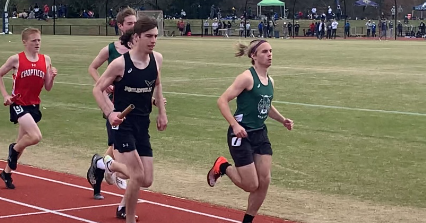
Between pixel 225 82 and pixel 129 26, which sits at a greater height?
pixel 129 26

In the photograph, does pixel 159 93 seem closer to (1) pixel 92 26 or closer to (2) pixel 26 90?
(2) pixel 26 90

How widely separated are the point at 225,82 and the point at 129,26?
17.0 metres

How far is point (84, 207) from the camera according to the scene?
28.7 ft

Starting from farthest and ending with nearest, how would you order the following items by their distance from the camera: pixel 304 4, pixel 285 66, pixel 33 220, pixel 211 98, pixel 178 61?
1. pixel 304 4
2. pixel 178 61
3. pixel 285 66
4. pixel 211 98
5. pixel 33 220

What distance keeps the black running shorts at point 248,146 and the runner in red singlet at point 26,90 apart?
3256mm

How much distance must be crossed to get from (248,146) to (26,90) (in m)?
3.73

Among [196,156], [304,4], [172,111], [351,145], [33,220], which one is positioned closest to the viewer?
[33,220]

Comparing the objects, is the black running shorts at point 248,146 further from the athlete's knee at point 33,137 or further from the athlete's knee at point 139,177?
the athlete's knee at point 33,137

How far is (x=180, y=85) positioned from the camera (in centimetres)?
2470

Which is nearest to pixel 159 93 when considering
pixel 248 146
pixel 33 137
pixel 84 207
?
pixel 248 146

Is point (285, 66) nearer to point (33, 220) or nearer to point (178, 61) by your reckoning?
point (178, 61)

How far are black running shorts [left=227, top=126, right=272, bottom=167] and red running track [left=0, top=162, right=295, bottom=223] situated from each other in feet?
3.54

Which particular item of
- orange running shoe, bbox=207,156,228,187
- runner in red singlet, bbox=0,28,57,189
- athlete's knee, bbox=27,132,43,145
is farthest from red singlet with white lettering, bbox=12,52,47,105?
orange running shoe, bbox=207,156,228,187

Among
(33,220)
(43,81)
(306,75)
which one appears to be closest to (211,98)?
(306,75)
